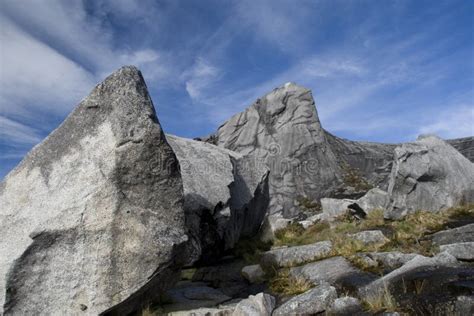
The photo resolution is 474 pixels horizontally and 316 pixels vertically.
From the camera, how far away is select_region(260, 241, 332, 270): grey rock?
1491 cm

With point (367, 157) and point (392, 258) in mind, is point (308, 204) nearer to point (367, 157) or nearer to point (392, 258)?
point (367, 157)

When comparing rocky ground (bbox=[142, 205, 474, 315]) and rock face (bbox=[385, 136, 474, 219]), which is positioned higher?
rock face (bbox=[385, 136, 474, 219])

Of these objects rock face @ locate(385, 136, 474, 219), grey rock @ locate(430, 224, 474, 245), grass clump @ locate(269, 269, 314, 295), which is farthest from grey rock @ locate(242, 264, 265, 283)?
rock face @ locate(385, 136, 474, 219)

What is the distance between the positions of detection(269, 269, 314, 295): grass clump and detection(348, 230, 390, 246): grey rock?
12.1 feet

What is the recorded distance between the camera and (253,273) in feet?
47.4

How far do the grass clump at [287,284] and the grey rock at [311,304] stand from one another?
1.88 metres

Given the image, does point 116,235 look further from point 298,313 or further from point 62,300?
point 298,313

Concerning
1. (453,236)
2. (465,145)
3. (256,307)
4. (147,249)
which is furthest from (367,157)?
(147,249)

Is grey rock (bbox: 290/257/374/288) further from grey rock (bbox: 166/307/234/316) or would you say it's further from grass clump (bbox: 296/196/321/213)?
grass clump (bbox: 296/196/321/213)

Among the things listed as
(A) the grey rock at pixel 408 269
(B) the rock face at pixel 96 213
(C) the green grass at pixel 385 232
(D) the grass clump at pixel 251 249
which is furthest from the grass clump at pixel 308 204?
(B) the rock face at pixel 96 213

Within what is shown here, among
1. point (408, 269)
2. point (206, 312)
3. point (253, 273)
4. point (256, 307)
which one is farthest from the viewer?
point (253, 273)

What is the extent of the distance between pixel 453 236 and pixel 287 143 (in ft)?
87.6

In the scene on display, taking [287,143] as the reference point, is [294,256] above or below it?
below

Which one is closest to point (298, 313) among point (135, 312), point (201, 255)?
point (135, 312)
